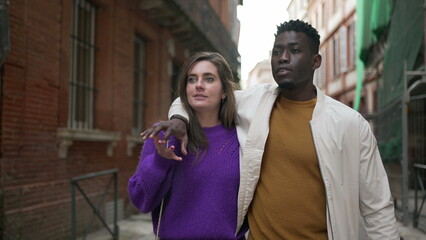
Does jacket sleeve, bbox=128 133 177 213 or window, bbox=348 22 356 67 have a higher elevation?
window, bbox=348 22 356 67

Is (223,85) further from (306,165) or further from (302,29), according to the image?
(306,165)

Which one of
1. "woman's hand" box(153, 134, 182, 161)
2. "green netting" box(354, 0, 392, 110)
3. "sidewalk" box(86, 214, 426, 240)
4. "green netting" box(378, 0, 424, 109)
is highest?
"green netting" box(354, 0, 392, 110)

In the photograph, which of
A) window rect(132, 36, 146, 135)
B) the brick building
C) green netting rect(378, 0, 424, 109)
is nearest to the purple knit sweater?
the brick building

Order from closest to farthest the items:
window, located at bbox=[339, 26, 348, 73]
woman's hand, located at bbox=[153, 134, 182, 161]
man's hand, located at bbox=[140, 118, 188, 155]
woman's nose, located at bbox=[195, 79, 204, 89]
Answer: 1. man's hand, located at bbox=[140, 118, 188, 155]
2. woman's hand, located at bbox=[153, 134, 182, 161]
3. woman's nose, located at bbox=[195, 79, 204, 89]
4. window, located at bbox=[339, 26, 348, 73]

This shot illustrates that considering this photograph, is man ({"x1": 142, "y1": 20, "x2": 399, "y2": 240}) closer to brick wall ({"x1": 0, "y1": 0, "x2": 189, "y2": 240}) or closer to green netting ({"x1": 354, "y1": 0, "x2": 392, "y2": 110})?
brick wall ({"x1": 0, "y1": 0, "x2": 189, "y2": 240})

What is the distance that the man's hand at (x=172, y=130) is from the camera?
1.79 meters

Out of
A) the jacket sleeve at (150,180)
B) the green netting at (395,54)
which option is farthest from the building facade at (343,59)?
the jacket sleeve at (150,180)

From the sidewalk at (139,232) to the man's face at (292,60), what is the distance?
466 centimetres

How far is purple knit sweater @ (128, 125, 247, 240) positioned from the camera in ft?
7.01

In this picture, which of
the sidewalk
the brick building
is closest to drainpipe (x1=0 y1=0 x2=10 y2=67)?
the brick building

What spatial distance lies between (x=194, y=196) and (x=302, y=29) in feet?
3.34

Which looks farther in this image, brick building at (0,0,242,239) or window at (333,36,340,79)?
window at (333,36,340,79)

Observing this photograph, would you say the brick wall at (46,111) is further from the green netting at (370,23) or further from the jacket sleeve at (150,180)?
the green netting at (370,23)

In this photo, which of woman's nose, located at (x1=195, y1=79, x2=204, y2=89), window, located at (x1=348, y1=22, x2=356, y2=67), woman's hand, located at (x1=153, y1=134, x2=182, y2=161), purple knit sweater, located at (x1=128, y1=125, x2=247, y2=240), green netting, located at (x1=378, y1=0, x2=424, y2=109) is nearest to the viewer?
woman's hand, located at (x1=153, y1=134, x2=182, y2=161)
